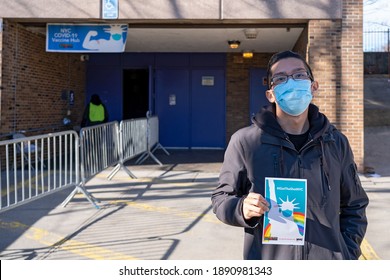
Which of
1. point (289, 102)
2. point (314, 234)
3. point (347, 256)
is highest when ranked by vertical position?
point (289, 102)

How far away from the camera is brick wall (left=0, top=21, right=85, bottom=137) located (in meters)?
10.2

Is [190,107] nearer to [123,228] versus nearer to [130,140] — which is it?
[130,140]

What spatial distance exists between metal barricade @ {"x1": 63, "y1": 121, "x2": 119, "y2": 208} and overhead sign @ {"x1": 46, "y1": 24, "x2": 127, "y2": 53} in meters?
2.26

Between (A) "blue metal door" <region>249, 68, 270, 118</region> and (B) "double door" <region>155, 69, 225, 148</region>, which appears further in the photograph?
(B) "double door" <region>155, 69, 225, 148</region>

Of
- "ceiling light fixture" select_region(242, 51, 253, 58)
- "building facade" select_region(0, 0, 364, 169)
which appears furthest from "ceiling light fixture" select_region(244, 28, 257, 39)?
"ceiling light fixture" select_region(242, 51, 253, 58)

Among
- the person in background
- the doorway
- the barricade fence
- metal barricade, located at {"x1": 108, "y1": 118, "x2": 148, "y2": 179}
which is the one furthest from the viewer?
the doorway

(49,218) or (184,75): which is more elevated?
(184,75)

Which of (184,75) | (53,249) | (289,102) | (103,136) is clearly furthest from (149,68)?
(289,102)

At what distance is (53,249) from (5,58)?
663 cm

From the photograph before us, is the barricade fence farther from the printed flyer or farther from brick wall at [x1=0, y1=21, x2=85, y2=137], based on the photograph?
the printed flyer

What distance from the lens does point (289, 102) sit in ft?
6.93

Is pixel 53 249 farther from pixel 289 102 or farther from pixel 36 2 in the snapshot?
pixel 36 2

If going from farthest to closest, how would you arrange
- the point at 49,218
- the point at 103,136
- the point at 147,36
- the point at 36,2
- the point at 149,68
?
1. the point at 149,68
2. the point at 147,36
3. the point at 36,2
4. the point at 103,136
5. the point at 49,218

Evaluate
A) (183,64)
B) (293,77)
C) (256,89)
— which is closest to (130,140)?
(183,64)
